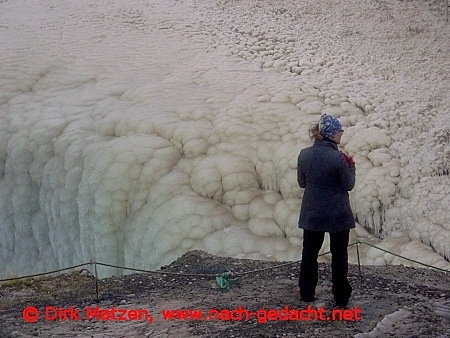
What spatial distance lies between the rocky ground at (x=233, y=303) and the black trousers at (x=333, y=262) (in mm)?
129

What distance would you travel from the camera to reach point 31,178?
10.4 meters

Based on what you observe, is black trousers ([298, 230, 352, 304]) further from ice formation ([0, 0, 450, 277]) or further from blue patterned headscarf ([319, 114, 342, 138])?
ice formation ([0, 0, 450, 277])

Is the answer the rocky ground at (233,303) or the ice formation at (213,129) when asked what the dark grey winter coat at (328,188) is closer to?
the rocky ground at (233,303)

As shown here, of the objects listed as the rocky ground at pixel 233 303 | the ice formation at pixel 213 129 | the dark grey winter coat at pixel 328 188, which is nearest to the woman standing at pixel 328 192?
the dark grey winter coat at pixel 328 188

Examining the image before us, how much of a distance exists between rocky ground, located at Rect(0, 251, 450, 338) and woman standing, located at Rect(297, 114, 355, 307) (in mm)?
411

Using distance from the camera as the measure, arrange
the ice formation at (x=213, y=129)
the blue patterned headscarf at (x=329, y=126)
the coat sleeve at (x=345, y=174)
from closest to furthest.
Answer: the coat sleeve at (x=345, y=174)
the blue patterned headscarf at (x=329, y=126)
the ice formation at (x=213, y=129)

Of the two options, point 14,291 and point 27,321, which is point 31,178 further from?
point 27,321

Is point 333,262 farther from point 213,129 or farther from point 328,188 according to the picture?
point 213,129

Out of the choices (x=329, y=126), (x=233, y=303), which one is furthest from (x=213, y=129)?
(x=329, y=126)

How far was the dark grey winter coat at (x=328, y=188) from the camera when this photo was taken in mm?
4516

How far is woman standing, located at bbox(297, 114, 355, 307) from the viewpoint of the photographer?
4.53 meters

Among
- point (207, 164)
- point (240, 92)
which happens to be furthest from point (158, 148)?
point (240, 92)

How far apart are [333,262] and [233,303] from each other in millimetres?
927

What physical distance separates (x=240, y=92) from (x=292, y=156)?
6.14 ft
